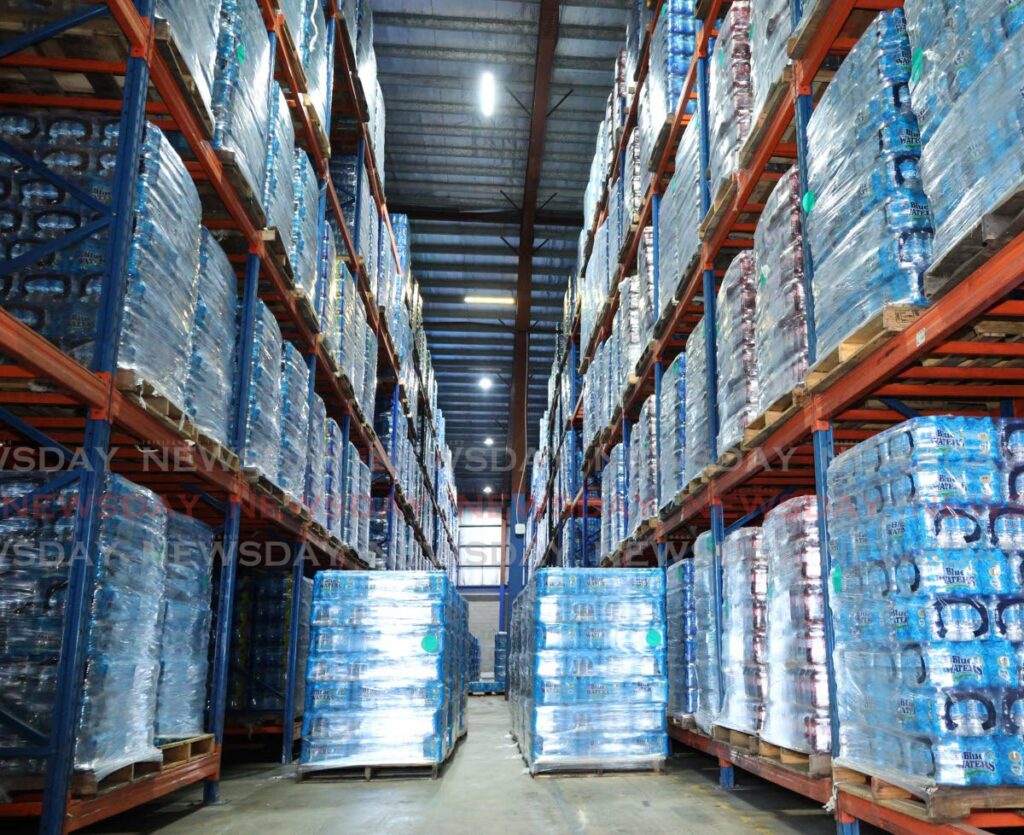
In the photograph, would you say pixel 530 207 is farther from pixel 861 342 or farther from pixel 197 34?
pixel 861 342

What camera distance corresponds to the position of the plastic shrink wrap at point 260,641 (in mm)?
8141

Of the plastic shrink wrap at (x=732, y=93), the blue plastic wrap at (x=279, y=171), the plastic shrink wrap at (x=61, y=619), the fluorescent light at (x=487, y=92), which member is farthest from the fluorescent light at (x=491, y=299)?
the plastic shrink wrap at (x=61, y=619)

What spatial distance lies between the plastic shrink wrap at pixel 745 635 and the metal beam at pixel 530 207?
879 centimetres

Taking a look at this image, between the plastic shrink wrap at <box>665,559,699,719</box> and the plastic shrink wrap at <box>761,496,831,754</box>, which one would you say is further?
the plastic shrink wrap at <box>665,559,699,719</box>

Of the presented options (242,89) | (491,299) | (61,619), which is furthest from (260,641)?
(491,299)

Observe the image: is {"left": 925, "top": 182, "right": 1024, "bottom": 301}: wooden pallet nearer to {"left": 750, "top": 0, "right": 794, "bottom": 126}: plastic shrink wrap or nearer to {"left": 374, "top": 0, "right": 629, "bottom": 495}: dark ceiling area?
{"left": 750, "top": 0, "right": 794, "bottom": 126}: plastic shrink wrap

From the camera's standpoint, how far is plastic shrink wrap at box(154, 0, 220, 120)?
4430 millimetres

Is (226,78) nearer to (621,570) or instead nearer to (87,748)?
(87,748)

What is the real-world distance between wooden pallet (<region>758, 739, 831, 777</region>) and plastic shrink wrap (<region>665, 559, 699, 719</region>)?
1.70 m

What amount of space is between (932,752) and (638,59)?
26.7 feet

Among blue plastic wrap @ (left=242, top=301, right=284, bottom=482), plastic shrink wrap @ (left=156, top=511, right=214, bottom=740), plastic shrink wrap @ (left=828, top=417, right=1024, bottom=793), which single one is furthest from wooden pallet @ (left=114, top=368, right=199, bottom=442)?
plastic shrink wrap @ (left=828, top=417, right=1024, bottom=793)

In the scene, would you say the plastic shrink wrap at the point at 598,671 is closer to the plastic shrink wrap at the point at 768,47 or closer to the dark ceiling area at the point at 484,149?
the plastic shrink wrap at the point at 768,47

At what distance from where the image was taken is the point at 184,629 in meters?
5.16

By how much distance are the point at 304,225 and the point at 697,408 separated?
3.61 meters
